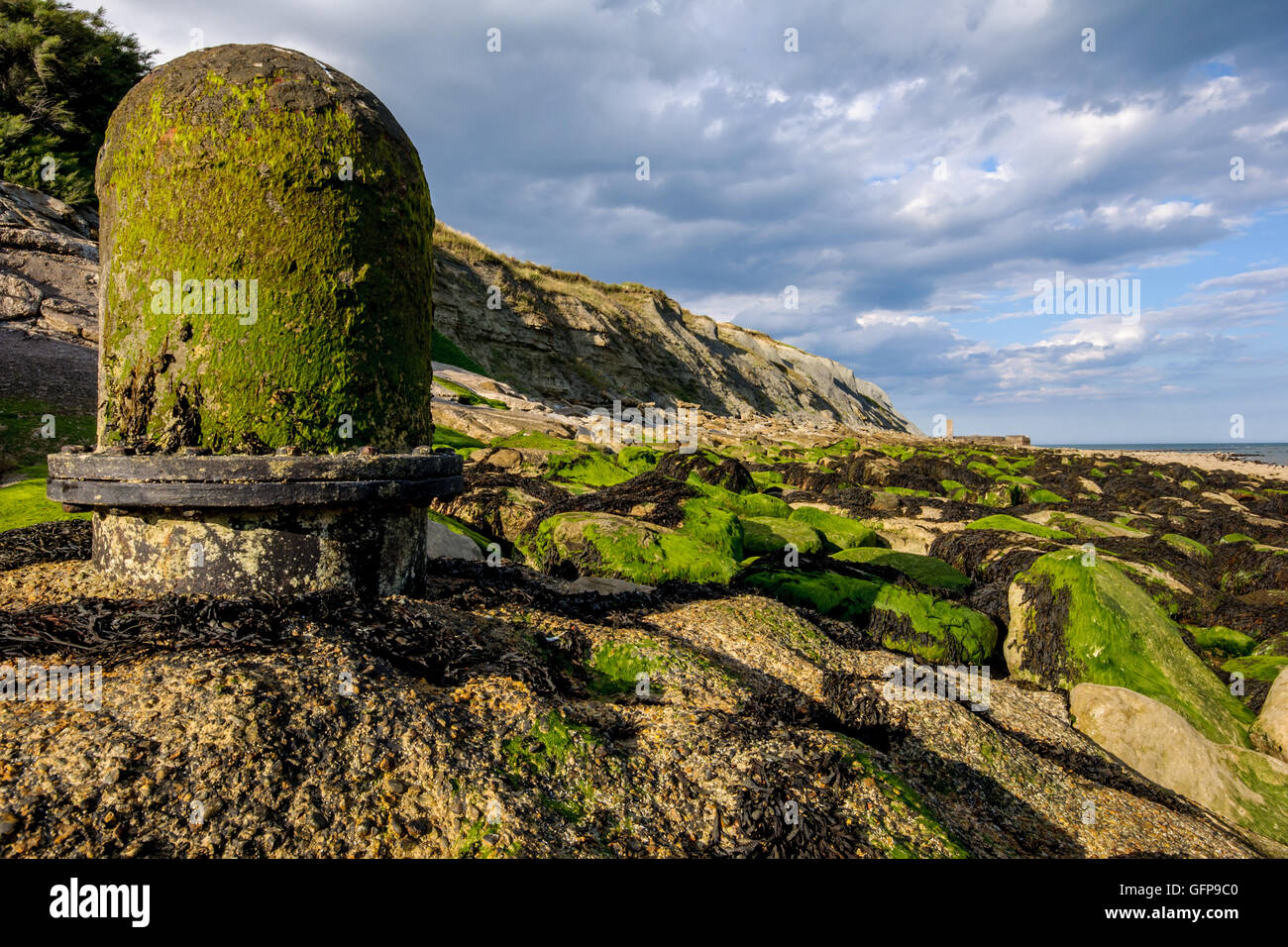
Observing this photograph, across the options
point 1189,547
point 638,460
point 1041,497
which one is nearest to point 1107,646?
point 1189,547

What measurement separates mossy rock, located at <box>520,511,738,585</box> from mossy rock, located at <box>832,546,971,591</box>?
2284mm

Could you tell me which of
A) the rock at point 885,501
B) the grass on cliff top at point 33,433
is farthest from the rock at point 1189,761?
the grass on cliff top at point 33,433

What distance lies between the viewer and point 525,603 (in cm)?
399

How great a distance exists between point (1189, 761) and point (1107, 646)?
1323 millimetres

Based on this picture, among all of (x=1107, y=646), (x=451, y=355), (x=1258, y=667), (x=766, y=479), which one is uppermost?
(x=451, y=355)

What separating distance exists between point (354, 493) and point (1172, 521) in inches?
626

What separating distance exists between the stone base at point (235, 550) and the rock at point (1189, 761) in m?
4.71

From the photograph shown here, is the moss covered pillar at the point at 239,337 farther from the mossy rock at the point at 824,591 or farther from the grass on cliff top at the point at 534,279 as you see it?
the grass on cliff top at the point at 534,279

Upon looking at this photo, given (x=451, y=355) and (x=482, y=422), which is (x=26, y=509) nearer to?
(x=482, y=422)

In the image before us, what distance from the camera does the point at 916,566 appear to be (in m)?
7.65

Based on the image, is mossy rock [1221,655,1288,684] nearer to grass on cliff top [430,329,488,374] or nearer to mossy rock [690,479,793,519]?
mossy rock [690,479,793,519]

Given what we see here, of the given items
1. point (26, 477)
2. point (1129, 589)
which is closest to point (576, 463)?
point (26, 477)
